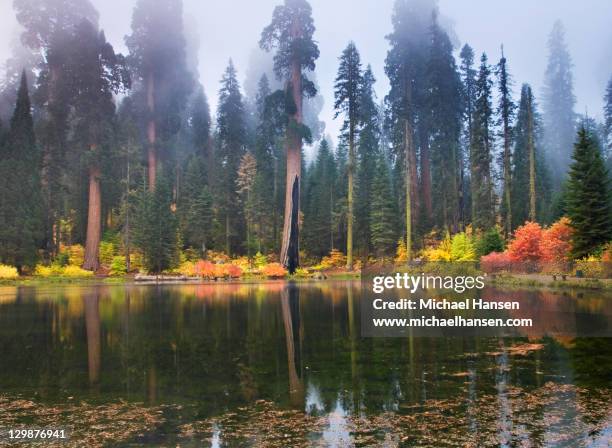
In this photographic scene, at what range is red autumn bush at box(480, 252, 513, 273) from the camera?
26859mm

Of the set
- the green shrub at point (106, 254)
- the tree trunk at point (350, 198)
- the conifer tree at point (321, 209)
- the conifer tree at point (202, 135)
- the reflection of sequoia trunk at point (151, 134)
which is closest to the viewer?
the tree trunk at point (350, 198)

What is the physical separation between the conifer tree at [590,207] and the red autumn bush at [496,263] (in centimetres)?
379

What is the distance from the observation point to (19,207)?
32375mm

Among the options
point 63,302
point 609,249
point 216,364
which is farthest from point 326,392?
point 609,249

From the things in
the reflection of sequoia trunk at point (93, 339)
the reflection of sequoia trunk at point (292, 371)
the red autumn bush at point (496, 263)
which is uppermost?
the red autumn bush at point (496, 263)

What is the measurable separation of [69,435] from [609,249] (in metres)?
21.6

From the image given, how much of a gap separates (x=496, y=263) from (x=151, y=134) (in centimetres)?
3242

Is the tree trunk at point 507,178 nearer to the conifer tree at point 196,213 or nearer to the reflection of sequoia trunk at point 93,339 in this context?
the conifer tree at point 196,213

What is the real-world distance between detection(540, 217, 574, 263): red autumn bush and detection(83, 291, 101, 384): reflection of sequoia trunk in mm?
19919

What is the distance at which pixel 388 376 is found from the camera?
721cm

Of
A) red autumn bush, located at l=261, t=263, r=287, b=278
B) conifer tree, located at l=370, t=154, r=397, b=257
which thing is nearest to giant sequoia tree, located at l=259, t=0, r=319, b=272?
red autumn bush, located at l=261, t=263, r=287, b=278

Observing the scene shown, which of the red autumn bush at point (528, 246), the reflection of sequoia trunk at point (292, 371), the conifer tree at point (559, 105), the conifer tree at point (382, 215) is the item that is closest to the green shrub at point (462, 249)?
the red autumn bush at point (528, 246)

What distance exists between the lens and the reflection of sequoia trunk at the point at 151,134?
150 feet

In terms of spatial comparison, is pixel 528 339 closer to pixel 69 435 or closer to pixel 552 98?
pixel 69 435
